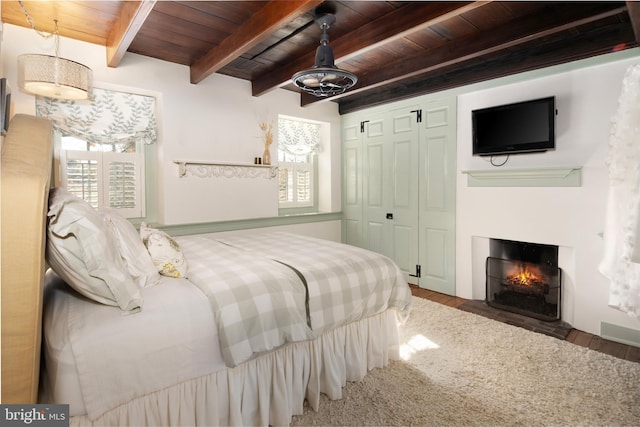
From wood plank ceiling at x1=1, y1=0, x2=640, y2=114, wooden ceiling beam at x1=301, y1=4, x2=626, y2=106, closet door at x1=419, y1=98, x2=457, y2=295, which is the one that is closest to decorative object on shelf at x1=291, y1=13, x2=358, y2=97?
wood plank ceiling at x1=1, y1=0, x2=640, y2=114

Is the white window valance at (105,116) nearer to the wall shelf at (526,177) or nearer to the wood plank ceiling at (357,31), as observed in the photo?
the wood plank ceiling at (357,31)

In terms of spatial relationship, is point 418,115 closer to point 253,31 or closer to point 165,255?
point 253,31

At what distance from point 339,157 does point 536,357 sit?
341cm

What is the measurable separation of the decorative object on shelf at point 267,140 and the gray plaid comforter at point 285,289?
170 centimetres

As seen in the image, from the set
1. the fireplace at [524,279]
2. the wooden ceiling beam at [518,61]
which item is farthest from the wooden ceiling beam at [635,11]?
the fireplace at [524,279]

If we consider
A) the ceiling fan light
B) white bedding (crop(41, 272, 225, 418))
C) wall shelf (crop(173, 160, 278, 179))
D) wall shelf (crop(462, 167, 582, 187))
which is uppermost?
the ceiling fan light

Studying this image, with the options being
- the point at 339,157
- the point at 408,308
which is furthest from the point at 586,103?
the point at 339,157

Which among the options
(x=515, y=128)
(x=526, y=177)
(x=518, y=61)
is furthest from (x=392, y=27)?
(x=526, y=177)

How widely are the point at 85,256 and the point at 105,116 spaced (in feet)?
7.39

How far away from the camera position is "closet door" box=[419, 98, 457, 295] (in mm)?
3609

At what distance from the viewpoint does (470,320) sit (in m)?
2.95

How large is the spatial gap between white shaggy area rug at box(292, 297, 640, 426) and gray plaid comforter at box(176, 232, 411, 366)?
0.43 metres

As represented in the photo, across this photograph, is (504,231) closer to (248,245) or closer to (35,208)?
(248,245)

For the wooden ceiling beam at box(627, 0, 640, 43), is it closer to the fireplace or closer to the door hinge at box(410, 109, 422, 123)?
the fireplace
